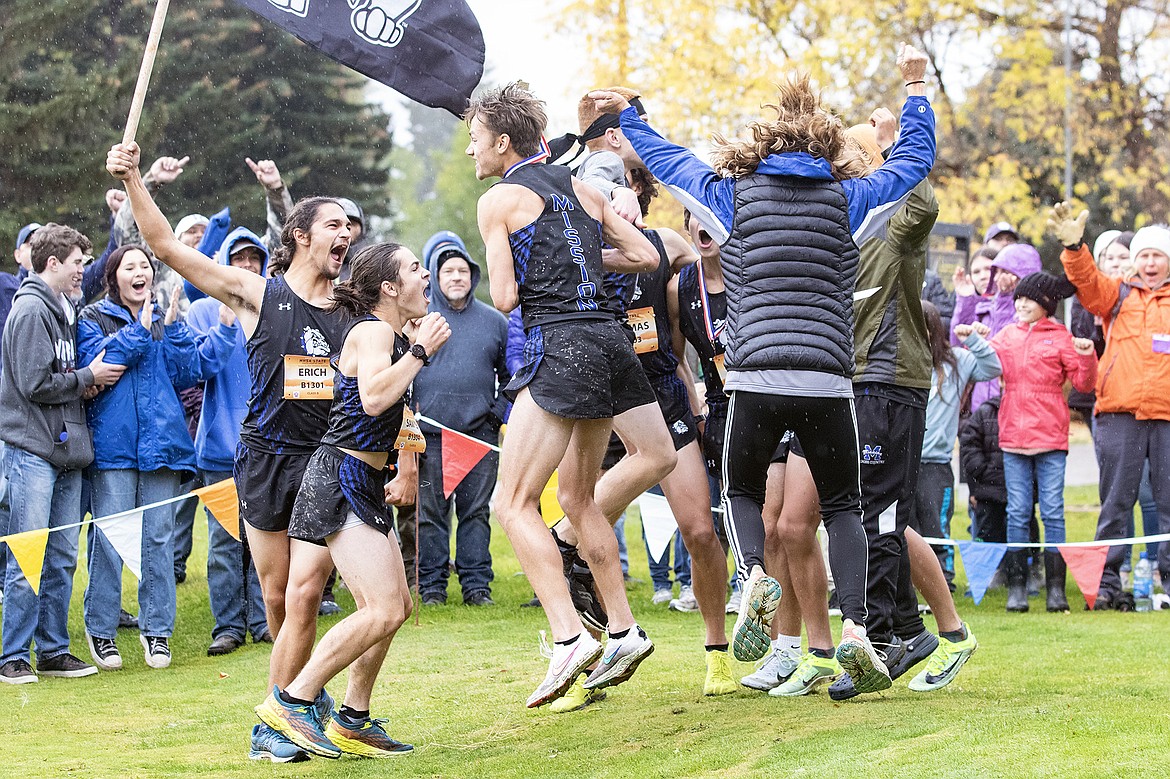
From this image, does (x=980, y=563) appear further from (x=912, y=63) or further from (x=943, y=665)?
(x=912, y=63)

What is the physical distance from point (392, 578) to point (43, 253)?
13.9 ft

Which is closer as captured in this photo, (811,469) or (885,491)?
(811,469)

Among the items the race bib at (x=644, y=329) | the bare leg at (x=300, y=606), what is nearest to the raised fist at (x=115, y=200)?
the race bib at (x=644, y=329)

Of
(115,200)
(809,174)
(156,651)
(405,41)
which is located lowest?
(156,651)

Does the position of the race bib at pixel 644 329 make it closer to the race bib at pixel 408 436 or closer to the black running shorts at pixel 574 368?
the black running shorts at pixel 574 368

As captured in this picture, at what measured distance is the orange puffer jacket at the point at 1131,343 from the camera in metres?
9.73

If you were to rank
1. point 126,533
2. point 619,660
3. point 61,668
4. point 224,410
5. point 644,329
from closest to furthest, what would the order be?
point 619,660 → point 644,329 → point 61,668 → point 126,533 → point 224,410

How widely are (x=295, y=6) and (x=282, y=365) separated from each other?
1.86 m

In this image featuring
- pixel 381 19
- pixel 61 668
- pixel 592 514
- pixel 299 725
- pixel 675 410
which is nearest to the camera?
pixel 299 725

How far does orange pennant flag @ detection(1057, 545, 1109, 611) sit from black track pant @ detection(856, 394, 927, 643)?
12.6 ft

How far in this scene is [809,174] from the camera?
5.55 metres

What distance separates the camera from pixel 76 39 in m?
29.2

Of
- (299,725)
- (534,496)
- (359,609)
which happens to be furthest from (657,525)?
(299,725)

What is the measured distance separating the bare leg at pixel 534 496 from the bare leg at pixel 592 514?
6.0 inches
